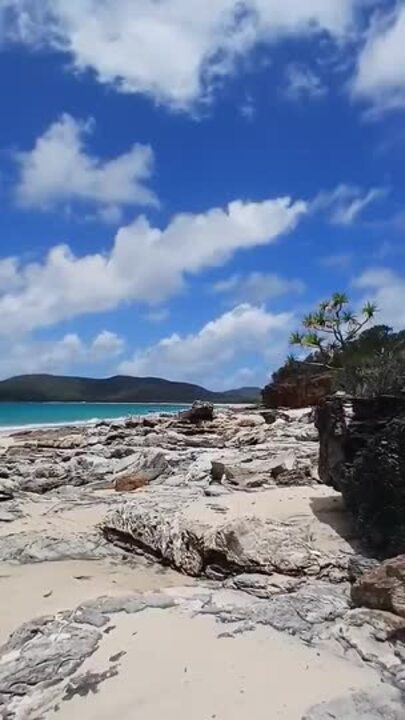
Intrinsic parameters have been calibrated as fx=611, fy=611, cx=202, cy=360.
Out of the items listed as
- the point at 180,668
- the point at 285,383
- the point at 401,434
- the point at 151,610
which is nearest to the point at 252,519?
the point at 401,434

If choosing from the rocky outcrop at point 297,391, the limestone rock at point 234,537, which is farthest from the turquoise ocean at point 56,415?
the limestone rock at point 234,537

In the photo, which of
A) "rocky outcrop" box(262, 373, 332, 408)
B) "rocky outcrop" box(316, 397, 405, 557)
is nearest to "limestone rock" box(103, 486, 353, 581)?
"rocky outcrop" box(316, 397, 405, 557)

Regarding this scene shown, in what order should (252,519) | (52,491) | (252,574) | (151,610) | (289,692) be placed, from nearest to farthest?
(289,692) < (151,610) < (252,574) < (252,519) < (52,491)

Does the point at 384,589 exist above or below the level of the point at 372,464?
below

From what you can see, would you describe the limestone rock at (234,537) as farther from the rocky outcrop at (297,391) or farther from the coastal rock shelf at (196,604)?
the rocky outcrop at (297,391)

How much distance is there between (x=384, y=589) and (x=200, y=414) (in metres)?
19.6

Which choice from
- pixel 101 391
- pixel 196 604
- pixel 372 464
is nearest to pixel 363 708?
pixel 196 604

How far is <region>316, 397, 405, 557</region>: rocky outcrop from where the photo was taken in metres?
6.08

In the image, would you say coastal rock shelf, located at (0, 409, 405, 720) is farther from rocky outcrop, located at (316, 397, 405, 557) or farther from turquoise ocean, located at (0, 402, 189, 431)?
turquoise ocean, located at (0, 402, 189, 431)

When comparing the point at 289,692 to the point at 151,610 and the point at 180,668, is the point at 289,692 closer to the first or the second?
the point at 180,668

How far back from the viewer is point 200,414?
78.6 ft

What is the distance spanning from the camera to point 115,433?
19625mm

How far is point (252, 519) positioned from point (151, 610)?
96.9 inches

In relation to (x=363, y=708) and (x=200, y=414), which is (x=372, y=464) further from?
(x=200, y=414)
